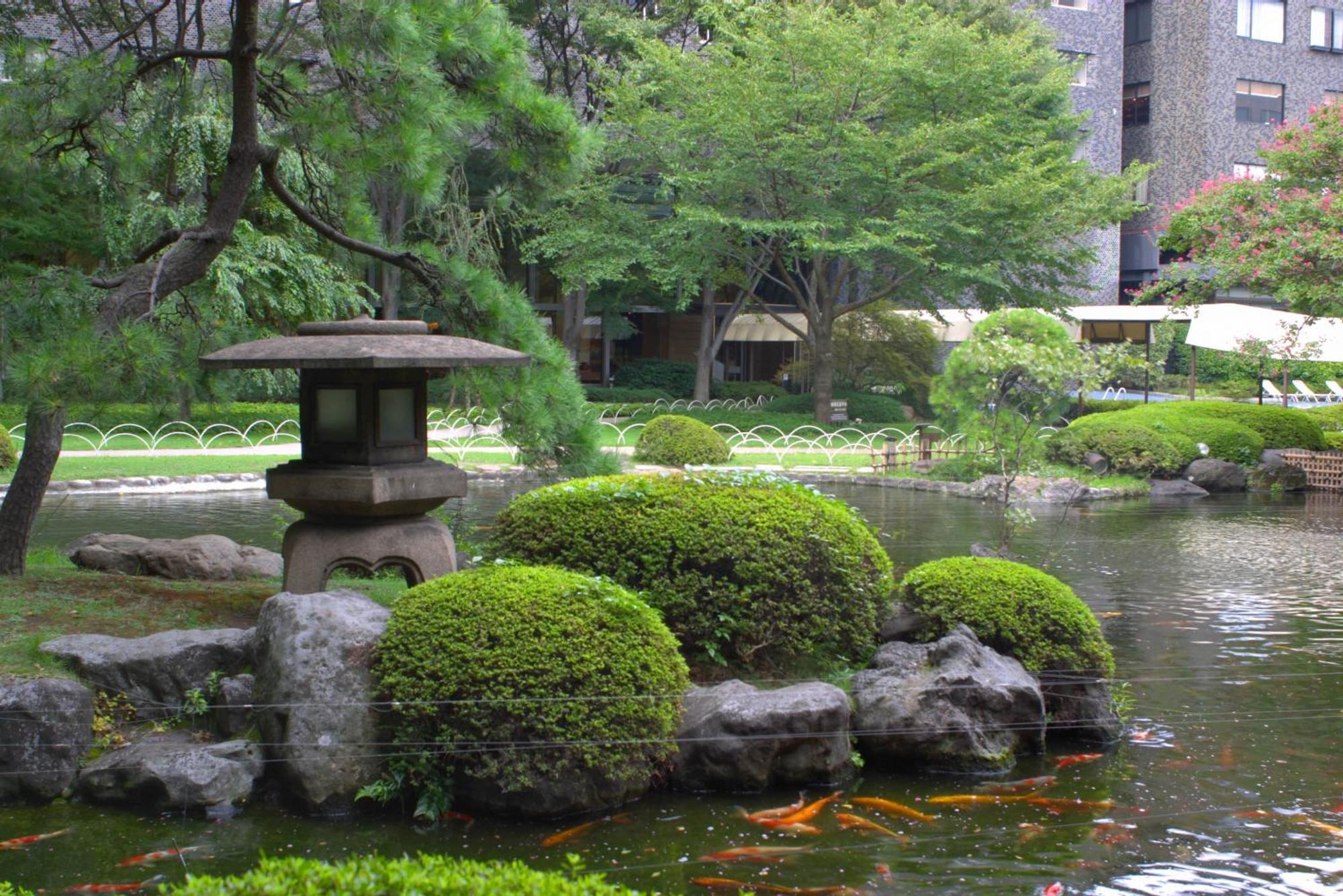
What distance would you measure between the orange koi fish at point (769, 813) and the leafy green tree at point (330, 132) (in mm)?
3027

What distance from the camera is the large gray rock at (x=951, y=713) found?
23.7 feet

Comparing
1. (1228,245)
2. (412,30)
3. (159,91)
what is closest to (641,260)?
A: (1228,245)

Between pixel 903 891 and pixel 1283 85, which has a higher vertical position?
pixel 1283 85

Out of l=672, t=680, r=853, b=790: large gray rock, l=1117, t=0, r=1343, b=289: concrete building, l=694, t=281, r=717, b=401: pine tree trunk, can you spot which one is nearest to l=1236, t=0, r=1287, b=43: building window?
l=1117, t=0, r=1343, b=289: concrete building

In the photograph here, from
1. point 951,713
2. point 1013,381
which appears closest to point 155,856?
point 951,713

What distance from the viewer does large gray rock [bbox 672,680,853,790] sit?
22.4 ft

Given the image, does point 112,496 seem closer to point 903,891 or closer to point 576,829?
point 576,829

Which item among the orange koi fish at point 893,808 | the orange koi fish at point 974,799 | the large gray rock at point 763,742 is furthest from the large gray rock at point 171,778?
the orange koi fish at point 974,799

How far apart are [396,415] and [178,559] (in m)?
3.36

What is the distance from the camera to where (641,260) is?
2970cm

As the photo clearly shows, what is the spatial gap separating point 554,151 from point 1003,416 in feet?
36.2

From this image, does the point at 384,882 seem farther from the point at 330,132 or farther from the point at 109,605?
the point at 330,132

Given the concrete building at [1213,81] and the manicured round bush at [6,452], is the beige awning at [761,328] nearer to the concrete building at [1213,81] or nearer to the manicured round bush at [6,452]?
the concrete building at [1213,81]

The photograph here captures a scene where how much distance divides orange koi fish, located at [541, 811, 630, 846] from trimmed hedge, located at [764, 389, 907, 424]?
2688 cm
